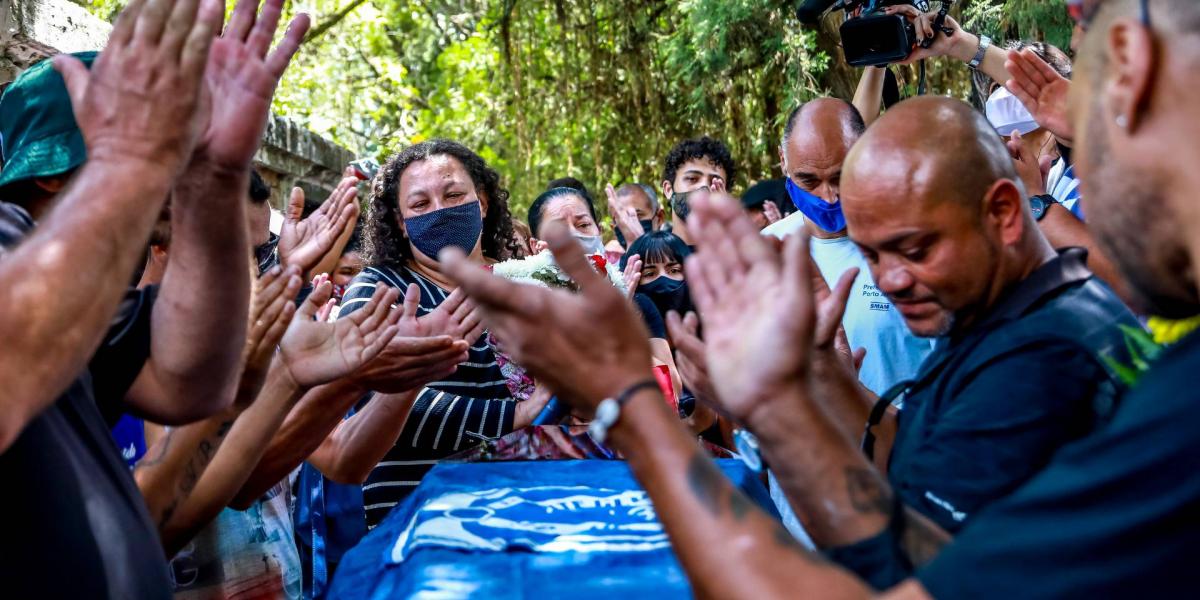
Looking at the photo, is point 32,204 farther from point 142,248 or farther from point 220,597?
point 220,597

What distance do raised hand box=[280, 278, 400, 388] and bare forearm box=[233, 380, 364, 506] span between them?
0.22 m

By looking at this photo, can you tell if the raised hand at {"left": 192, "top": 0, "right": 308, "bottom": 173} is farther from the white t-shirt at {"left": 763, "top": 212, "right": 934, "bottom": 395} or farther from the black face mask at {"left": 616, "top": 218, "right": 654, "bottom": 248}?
the black face mask at {"left": 616, "top": 218, "right": 654, "bottom": 248}

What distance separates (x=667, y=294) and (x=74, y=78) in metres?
4.08

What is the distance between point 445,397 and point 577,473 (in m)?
0.59

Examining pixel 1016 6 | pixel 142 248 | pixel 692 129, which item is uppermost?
pixel 142 248

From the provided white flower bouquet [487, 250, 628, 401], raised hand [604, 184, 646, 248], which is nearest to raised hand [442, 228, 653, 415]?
white flower bouquet [487, 250, 628, 401]

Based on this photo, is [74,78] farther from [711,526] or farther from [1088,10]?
[1088,10]

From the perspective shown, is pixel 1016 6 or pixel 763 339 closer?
pixel 763 339

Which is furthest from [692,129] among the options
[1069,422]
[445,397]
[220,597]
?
[1069,422]

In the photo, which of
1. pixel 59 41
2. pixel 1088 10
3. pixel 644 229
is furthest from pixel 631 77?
pixel 1088 10

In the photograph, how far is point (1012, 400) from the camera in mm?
1789

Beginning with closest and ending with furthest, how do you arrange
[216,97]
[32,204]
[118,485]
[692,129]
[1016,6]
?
[118,485] < [216,97] < [32,204] < [1016,6] < [692,129]

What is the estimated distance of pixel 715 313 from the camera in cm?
149

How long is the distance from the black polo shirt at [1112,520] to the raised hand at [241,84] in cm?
127
